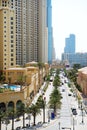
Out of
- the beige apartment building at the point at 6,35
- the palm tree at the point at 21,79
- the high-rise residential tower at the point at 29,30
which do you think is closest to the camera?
the palm tree at the point at 21,79

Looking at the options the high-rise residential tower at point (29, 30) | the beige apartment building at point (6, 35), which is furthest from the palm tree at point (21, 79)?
the high-rise residential tower at point (29, 30)

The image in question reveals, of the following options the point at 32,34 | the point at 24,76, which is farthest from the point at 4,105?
the point at 32,34

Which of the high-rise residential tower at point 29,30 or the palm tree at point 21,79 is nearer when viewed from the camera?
the palm tree at point 21,79

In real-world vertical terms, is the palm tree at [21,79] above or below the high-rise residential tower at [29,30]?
below

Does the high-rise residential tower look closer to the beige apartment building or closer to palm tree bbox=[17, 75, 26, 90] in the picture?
the beige apartment building

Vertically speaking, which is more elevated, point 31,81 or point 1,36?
point 1,36

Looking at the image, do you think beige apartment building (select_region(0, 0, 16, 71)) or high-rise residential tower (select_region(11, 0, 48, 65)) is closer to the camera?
beige apartment building (select_region(0, 0, 16, 71))

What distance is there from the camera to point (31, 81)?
7394cm

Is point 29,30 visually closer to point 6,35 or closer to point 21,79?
point 6,35

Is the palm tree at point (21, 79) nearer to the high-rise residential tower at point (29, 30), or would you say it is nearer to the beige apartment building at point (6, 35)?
the beige apartment building at point (6, 35)

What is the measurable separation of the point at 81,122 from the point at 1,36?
43.4 meters

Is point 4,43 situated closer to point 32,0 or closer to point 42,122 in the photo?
point 42,122

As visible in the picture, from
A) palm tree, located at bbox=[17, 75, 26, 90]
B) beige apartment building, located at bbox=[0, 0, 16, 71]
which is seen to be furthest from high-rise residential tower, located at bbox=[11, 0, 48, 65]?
palm tree, located at bbox=[17, 75, 26, 90]

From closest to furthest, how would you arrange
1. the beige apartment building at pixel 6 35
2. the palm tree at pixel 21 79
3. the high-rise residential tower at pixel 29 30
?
the palm tree at pixel 21 79
the beige apartment building at pixel 6 35
the high-rise residential tower at pixel 29 30
